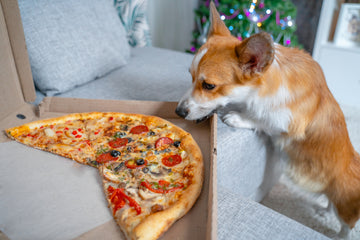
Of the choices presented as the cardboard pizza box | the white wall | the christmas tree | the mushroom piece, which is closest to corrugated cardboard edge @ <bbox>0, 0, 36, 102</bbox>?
the cardboard pizza box

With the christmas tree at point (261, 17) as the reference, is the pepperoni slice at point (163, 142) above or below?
below

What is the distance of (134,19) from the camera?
2434 mm

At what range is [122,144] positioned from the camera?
104cm

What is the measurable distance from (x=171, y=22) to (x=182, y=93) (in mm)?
2306

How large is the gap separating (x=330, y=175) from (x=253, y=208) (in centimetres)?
62

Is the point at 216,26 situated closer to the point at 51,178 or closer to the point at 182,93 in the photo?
the point at 182,93

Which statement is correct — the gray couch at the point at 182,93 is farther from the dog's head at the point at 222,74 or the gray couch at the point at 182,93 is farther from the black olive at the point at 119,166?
the black olive at the point at 119,166

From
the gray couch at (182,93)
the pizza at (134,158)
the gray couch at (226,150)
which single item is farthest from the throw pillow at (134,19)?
the pizza at (134,158)

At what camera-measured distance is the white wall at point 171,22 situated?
3400mm

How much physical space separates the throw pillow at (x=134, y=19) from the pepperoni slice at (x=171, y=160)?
180 cm

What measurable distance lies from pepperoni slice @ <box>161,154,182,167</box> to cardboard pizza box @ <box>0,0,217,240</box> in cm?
11

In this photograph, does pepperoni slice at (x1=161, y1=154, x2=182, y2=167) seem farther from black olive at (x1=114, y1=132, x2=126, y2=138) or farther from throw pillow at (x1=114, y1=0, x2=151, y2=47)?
throw pillow at (x1=114, y1=0, x2=151, y2=47)

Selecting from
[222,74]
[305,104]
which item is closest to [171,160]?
[222,74]

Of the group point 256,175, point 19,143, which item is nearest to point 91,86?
point 19,143
